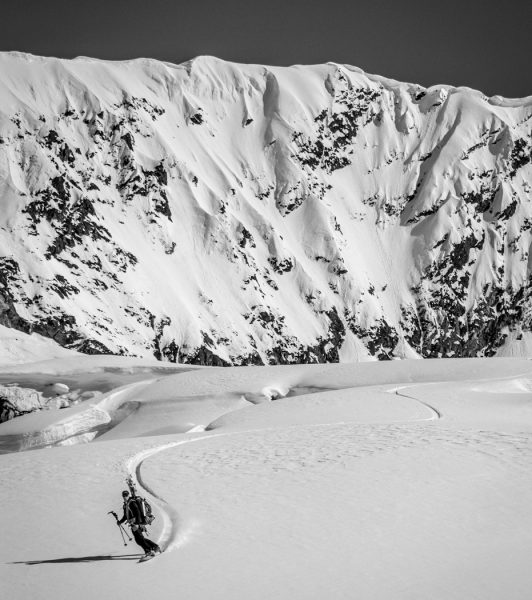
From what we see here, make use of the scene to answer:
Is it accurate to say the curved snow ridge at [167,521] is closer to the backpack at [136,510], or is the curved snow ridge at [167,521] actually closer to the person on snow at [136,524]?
the person on snow at [136,524]

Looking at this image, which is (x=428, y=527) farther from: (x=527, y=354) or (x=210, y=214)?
(x=527, y=354)

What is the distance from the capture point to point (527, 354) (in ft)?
612

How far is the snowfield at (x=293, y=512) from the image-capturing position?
418 inches

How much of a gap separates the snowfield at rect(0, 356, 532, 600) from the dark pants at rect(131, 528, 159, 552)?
237 millimetres

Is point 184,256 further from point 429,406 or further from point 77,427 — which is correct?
point 429,406

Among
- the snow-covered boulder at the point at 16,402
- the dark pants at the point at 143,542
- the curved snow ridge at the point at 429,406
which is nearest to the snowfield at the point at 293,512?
the dark pants at the point at 143,542

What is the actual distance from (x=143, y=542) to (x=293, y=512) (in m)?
3.50

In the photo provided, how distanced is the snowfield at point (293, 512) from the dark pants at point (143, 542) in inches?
9.3

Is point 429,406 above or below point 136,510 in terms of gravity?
below

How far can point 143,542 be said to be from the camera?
11.7m

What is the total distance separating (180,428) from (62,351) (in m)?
62.0

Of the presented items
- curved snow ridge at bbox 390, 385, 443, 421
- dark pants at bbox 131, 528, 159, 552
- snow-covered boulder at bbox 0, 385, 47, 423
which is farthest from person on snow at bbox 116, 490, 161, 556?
snow-covered boulder at bbox 0, 385, 47, 423

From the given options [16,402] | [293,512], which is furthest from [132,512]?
[16,402]

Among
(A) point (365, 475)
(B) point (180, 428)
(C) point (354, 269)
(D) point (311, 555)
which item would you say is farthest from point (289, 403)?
(C) point (354, 269)
